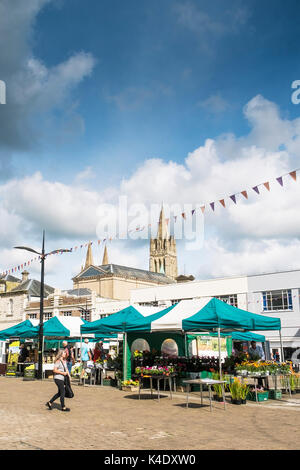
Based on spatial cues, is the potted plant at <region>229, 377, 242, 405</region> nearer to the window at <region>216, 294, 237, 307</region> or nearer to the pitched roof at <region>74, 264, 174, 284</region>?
the window at <region>216, 294, 237, 307</region>

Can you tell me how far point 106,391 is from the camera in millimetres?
16672

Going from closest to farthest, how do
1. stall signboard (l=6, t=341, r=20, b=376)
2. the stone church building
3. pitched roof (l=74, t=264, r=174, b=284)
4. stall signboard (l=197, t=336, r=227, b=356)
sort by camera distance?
stall signboard (l=6, t=341, r=20, b=376) → stall signboard (l=197, t=336, r=227, b=356) → the stone church building → pitched roof (l=74, t=264, r=174, b=284)

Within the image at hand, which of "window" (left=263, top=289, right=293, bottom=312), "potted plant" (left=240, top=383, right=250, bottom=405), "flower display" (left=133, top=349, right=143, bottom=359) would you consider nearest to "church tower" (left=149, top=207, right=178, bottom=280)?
"window" (left=263, top=289, right=293, bottom=312)

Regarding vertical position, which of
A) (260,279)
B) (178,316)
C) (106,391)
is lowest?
(106,391)

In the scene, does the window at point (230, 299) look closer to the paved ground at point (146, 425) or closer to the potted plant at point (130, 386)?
the potted plant at point (130, 386)

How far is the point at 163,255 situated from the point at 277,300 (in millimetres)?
90647

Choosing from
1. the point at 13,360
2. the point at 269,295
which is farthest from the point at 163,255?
the point at 13,360

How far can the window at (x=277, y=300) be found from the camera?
115 ft

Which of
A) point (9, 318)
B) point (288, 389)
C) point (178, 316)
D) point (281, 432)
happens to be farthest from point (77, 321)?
point (9, 318)

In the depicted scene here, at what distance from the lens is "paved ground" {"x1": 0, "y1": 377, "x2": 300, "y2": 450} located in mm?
7441

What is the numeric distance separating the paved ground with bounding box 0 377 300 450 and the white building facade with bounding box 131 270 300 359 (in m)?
21.4

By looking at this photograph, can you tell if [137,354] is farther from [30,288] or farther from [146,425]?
[30,288]
